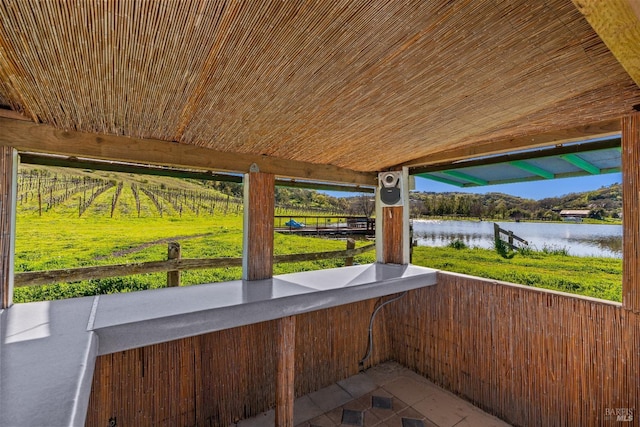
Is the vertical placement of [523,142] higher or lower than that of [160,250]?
higher

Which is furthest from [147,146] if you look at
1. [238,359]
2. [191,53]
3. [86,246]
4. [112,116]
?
[86,246]

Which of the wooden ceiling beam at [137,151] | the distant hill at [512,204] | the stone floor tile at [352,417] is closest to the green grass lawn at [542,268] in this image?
the distant hill at [512,204]

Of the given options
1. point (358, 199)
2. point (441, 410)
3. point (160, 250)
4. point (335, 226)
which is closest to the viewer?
point (441, 410)

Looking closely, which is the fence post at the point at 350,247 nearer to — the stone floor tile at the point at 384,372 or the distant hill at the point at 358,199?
the distant hill at the point at 358,199

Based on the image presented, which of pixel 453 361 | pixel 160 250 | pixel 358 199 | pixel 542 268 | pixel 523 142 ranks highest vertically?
pixel 523 142

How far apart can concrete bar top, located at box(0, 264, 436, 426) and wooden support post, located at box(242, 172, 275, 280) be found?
0.15 meters

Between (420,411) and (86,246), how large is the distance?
4.43 metres

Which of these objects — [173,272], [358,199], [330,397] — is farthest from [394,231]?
[173,272]

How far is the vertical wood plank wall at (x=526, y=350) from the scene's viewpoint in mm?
1923

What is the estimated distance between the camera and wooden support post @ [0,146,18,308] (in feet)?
5.60

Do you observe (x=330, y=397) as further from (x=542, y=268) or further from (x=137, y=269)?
(x=542, y=268)

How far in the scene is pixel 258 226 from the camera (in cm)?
267

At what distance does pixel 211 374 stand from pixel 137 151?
1.92 metres

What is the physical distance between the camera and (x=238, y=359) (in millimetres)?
2475
